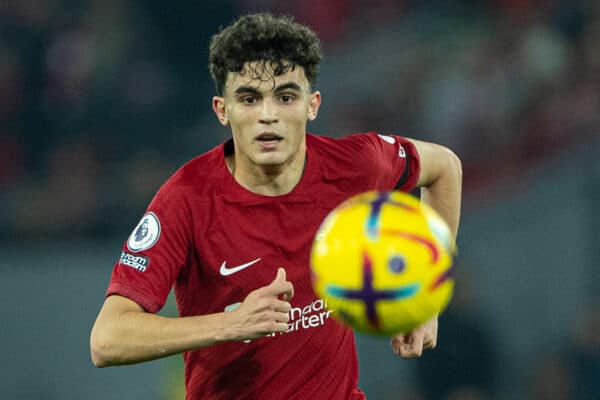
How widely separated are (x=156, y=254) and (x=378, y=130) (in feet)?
20.0

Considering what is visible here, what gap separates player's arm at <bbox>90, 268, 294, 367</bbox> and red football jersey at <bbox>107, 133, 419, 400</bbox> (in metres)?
0.32

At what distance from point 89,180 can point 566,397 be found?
504 centimetres

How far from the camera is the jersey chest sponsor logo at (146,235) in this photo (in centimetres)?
406

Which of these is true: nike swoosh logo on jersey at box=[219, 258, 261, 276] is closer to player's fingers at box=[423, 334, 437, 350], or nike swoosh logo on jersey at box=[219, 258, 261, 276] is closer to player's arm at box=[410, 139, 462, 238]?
player's fingers at box=[423, 334, 437, 350]

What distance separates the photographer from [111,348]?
3.76m

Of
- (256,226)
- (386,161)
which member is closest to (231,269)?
(256,226)

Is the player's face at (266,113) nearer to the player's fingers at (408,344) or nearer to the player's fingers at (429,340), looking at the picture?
the player's fingers at (408,344)

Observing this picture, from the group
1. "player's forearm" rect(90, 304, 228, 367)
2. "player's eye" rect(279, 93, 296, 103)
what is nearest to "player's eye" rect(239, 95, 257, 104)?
"player's eye" rect(279, 93, 296, 103)

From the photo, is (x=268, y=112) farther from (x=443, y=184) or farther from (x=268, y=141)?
(x=443, y=184)

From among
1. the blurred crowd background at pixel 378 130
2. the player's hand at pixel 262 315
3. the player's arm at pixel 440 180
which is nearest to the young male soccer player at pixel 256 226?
the player's hand at pixel 262 315

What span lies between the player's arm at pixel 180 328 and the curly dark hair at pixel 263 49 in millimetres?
1145

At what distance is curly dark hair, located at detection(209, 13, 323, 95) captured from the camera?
436cm

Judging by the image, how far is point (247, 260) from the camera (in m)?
4.33

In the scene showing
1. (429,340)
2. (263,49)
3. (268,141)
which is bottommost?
(429,340)
